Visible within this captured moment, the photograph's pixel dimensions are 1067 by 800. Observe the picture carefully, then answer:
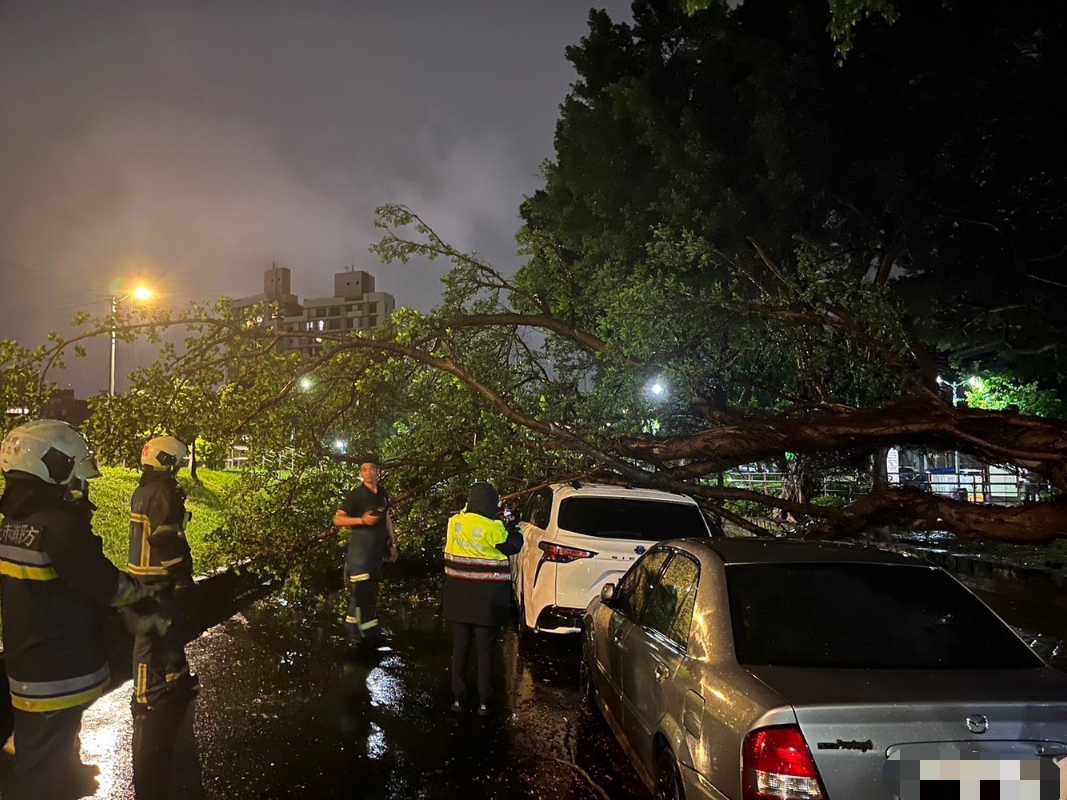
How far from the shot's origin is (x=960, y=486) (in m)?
24.6

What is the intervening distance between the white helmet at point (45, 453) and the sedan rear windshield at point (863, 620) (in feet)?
9.62

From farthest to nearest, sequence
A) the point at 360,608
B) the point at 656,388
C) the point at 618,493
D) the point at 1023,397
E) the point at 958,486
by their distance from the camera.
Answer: the point at 958,486
the point at 1023,397
the point at 656,388
the point at 618,493
the point at 360,608

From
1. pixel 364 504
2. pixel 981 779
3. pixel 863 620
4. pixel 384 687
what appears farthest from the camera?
pixel 364 504

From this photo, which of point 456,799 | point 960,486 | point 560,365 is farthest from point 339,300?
point 456,799

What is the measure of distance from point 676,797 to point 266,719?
10.9ft

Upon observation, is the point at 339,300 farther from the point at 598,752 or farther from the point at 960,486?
the point at 598,752

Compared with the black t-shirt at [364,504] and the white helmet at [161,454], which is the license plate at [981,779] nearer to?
the white helmet at [161,454]

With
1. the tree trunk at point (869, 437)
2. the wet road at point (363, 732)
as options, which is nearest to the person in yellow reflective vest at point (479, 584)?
the wet road at point (363, 732)

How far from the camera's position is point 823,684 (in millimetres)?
2879

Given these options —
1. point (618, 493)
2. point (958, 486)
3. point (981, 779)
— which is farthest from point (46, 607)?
point (958, 486)

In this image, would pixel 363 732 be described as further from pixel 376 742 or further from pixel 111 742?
pixel 111 742

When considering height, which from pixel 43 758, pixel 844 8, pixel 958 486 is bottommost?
pixel 958 486

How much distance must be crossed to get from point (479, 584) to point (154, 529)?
2.46m

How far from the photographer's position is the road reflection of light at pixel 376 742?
4.86m
